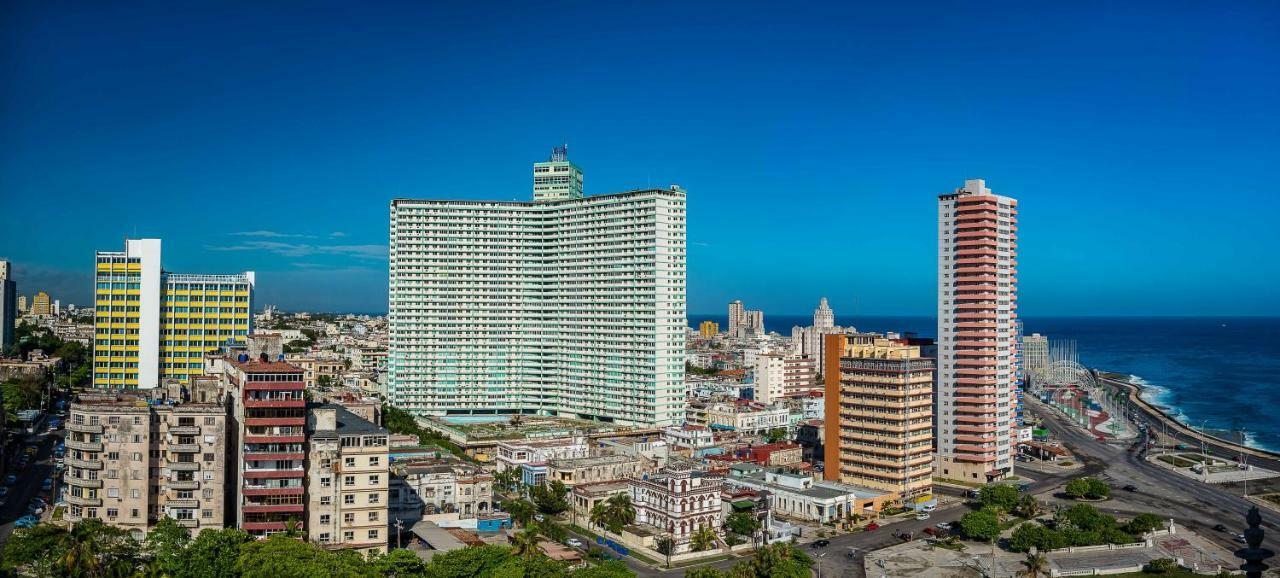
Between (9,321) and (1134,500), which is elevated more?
(9,321)

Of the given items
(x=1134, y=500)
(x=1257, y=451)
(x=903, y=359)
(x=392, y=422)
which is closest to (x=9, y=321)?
(x=392, y=422)

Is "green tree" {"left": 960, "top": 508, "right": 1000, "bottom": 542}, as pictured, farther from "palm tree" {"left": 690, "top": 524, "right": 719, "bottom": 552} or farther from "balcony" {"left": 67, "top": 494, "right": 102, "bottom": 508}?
"balcony" {"left": 67, "top": 494, "right": 102, "bottom": 508}

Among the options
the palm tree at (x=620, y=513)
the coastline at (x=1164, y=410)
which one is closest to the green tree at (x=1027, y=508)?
the palm tree at (x=620, y=513)

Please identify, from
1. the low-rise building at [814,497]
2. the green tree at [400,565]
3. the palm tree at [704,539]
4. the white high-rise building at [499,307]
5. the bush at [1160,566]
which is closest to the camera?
the green tree at [400,565]

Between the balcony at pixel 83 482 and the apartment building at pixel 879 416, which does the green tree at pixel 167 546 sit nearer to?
the balcony at pixel 83 482

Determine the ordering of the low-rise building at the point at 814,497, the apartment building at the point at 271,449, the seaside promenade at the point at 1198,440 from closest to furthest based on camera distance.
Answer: the apartment building at the point at 271,449, the low-rise building at the point at 814,497, the seaside promenade at the point at 1198,440

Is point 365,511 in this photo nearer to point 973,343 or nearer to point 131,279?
point 131,279

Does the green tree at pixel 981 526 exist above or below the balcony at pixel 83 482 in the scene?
below
